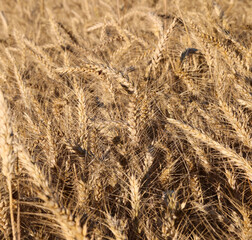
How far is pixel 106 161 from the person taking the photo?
1015 millimetres

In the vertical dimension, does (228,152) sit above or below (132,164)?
above

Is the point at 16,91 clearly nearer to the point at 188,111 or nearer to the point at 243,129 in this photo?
the point at 188,111

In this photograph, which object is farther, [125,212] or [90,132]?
[90,132]

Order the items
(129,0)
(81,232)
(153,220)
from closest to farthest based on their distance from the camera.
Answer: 1. (81,232)
2. (153,220)
3. (129,0)

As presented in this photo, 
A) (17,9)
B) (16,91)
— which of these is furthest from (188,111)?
(17,9)

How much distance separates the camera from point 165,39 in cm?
118

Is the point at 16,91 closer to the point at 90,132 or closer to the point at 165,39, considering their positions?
the point at 90,132

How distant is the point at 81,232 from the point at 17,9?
150 inches

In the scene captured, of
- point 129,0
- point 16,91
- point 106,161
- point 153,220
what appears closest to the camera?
point 153,220

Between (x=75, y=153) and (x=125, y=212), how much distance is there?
0.28 metres

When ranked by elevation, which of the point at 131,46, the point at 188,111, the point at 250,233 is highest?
the point at 131,46

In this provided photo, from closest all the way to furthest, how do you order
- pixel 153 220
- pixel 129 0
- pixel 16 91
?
pixel 153 220 → pixel 16 91 → pixel 129 0

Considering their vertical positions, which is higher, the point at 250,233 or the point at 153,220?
the point at 250,233

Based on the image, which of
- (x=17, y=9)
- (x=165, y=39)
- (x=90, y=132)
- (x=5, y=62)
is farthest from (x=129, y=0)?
(x=90, y=132)
